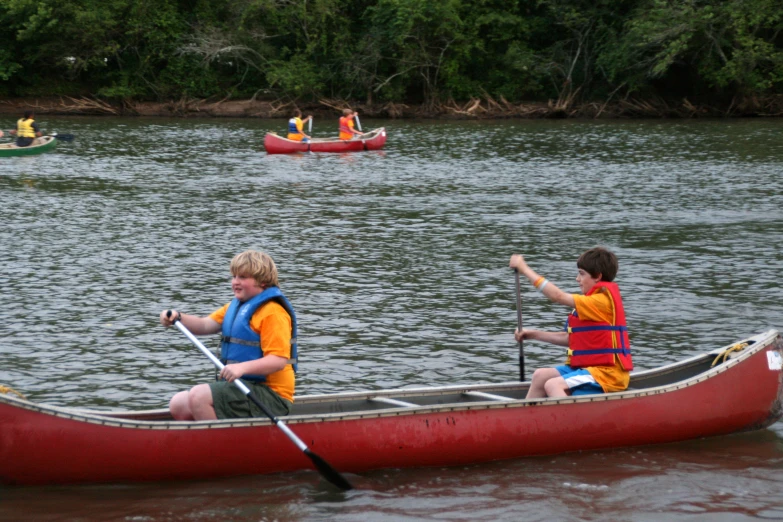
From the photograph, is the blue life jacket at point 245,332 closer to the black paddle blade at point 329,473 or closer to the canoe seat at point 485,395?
the black paddle blade at point 329,473

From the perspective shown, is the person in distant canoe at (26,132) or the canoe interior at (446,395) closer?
the canoe interior at (446,395)

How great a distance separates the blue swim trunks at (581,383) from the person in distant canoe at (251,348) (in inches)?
71.7

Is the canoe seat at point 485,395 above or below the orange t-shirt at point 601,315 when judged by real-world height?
below

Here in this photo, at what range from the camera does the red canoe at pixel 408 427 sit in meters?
5.82

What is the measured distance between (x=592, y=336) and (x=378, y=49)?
38.0 m

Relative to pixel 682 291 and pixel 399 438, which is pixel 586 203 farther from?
pixel 399 438

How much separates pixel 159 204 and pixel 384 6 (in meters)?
27.5

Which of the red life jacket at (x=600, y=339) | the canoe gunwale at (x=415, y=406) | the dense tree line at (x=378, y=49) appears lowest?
the canoe gunwale at (x=415, y=406)

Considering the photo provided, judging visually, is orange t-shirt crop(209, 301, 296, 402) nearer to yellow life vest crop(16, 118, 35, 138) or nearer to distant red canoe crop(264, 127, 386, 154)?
distant red canoe crop(264, 127, 386, 154)

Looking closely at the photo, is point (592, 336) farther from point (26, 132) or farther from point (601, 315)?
point (26, 132)

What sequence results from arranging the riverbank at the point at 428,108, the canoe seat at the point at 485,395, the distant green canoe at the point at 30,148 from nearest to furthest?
the canoe seat at the point at 485,395 < the distant green canoe at the point at 30,148 < the riverbank at the point at 428,108

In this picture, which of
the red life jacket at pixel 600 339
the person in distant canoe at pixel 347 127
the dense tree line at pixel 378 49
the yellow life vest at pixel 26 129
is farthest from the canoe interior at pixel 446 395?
the dense tree line at pixel 378 49

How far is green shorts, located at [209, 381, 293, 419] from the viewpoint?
601 cm

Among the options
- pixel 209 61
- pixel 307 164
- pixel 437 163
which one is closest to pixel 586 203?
pixel 437 163
